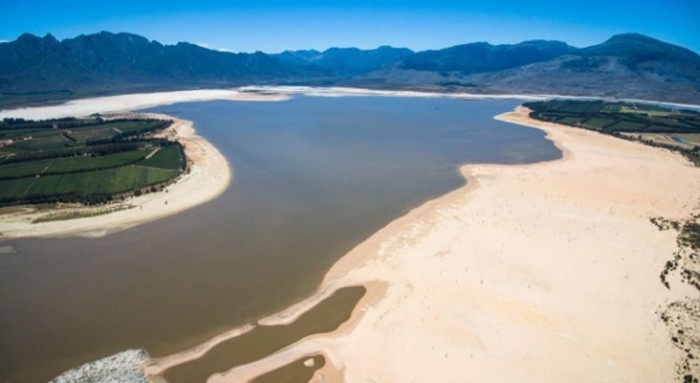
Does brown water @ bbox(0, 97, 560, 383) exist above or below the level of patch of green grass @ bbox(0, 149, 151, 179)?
below

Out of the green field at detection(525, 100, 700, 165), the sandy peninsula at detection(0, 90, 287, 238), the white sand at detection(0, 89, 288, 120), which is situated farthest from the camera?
the white sand at detection(0, 89, 288, 120)

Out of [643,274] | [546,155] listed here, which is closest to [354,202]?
[643,274]

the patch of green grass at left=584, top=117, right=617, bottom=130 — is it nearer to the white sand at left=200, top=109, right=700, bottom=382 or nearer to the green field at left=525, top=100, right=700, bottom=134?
the green field at left=525, top=100, right=700, bottom=134

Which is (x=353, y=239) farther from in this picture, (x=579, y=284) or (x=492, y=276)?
(x=579, y=284)

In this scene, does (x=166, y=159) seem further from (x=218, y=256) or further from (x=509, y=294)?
(x=509, y=294)

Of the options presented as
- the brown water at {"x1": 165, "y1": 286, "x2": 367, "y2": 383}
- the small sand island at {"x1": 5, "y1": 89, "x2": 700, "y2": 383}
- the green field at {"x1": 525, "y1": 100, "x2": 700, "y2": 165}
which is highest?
the green field at {"x1": 525, "y1": 100, "x2": 700, "y2": 165}

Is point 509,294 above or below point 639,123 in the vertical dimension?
below

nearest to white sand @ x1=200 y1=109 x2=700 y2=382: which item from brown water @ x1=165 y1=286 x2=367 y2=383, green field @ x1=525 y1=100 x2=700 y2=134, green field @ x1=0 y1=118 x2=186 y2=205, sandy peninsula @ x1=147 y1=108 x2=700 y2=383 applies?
sandy peninsula @ x1=147 y1=108 x2=700 y2=383

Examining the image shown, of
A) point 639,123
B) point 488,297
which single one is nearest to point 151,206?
point 488,297
